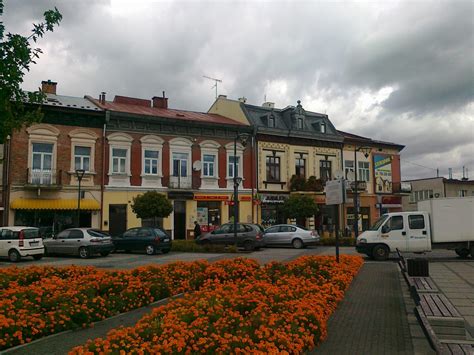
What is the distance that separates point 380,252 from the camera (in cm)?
1927

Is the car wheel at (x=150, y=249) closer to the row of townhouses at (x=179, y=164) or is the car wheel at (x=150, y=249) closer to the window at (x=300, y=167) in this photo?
the row of townhouses at (x=179, y=164)

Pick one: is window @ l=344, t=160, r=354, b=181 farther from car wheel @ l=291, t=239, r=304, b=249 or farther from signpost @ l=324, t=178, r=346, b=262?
signpost @ l=324, t=178, r=346, b=262

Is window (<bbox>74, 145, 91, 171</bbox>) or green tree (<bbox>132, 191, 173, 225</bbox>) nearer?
green tree (<bbox>132, 191, 173, 225</bbox>)

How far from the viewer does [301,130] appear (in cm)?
3825

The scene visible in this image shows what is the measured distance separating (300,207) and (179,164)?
9.55 meters

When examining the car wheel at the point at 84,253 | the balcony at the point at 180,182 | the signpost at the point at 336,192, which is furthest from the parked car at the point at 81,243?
the signpost at the point at 336,192

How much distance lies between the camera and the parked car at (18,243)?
1953 centimetres

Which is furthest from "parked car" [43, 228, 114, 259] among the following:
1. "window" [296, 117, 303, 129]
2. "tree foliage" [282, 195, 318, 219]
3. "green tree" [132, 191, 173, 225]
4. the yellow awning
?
"window" [296, 117, 303, 129]

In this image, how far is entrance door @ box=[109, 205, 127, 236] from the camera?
2972cm

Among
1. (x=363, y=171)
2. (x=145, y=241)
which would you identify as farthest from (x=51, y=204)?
(x=363, y=171)

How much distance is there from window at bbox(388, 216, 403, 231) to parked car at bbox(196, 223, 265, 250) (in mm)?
7653

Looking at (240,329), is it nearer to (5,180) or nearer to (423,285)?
(423,285)

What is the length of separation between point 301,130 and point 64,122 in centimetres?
1929

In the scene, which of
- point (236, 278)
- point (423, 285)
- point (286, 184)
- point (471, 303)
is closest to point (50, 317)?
point (236, 278)
